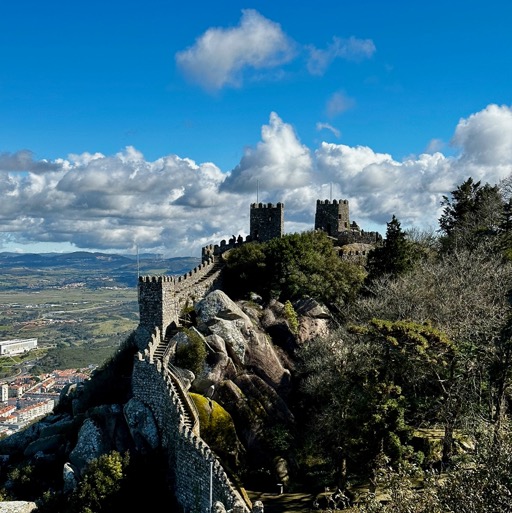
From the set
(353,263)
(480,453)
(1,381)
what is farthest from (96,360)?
(480,453)

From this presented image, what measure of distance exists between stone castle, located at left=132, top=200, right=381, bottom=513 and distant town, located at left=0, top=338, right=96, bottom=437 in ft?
194

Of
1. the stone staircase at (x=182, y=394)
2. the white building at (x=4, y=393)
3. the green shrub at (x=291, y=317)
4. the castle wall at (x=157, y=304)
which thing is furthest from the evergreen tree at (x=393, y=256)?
the white building at (x=4, y=393)

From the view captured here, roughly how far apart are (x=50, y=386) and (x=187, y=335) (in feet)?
359

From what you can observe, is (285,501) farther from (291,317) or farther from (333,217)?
(333,217)

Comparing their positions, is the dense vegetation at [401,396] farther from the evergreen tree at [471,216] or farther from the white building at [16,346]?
the white building at [16,346]

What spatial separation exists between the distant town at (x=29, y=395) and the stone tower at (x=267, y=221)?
5596 cm

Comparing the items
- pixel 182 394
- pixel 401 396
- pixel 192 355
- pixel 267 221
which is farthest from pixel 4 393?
pixel 401 396

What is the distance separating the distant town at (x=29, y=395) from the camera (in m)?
97.8

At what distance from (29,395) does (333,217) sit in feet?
312

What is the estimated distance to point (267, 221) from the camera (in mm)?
50375

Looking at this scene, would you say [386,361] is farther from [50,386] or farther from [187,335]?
[50,386]

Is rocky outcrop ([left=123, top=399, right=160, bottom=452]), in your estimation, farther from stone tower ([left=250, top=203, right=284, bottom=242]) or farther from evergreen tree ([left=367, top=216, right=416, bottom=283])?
stone tower ([left=250, top=203, right=284, bottom=242])

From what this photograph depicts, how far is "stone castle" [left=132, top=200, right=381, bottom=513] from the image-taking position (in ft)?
73.3

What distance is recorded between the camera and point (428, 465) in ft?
84.3
